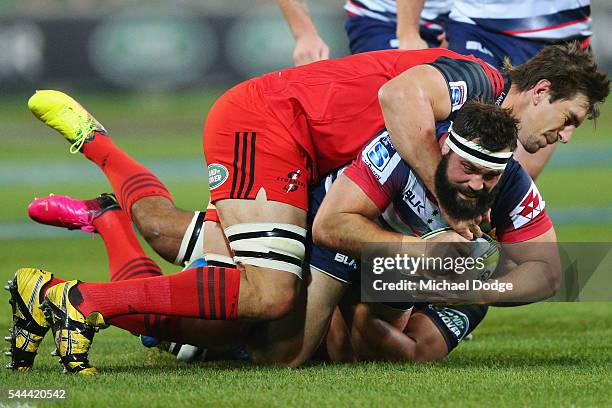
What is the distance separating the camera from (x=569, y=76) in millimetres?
5164

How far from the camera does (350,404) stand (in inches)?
164

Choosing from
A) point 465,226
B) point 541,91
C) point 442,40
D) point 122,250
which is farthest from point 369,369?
point 442,40

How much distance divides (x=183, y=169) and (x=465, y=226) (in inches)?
468

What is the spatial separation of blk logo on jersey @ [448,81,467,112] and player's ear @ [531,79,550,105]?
0.35 m

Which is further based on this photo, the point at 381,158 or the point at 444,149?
the point at 381,158

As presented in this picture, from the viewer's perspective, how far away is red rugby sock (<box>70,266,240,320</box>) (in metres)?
4.89

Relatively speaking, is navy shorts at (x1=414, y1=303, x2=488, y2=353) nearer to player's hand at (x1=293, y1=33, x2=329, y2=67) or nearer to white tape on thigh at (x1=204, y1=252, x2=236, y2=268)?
white tape on thigh at (x1=204, y1=252, x2=236, y2=268)

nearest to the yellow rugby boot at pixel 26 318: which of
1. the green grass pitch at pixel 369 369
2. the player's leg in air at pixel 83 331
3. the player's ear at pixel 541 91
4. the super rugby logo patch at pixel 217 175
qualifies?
the player's leg in air at pixel 83 331

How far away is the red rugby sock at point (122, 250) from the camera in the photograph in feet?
19.1

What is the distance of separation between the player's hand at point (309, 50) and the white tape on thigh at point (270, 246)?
6.14ft

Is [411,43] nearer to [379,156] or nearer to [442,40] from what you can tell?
[442,40]

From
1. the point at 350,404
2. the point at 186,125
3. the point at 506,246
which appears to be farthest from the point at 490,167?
the point at 186,125

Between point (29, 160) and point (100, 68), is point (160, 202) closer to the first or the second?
point (29, 160)

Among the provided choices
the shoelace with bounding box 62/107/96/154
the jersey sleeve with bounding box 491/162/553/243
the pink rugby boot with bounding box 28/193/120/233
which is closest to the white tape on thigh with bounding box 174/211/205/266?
the pink rugby boot with bounding box 28/193/120/233
